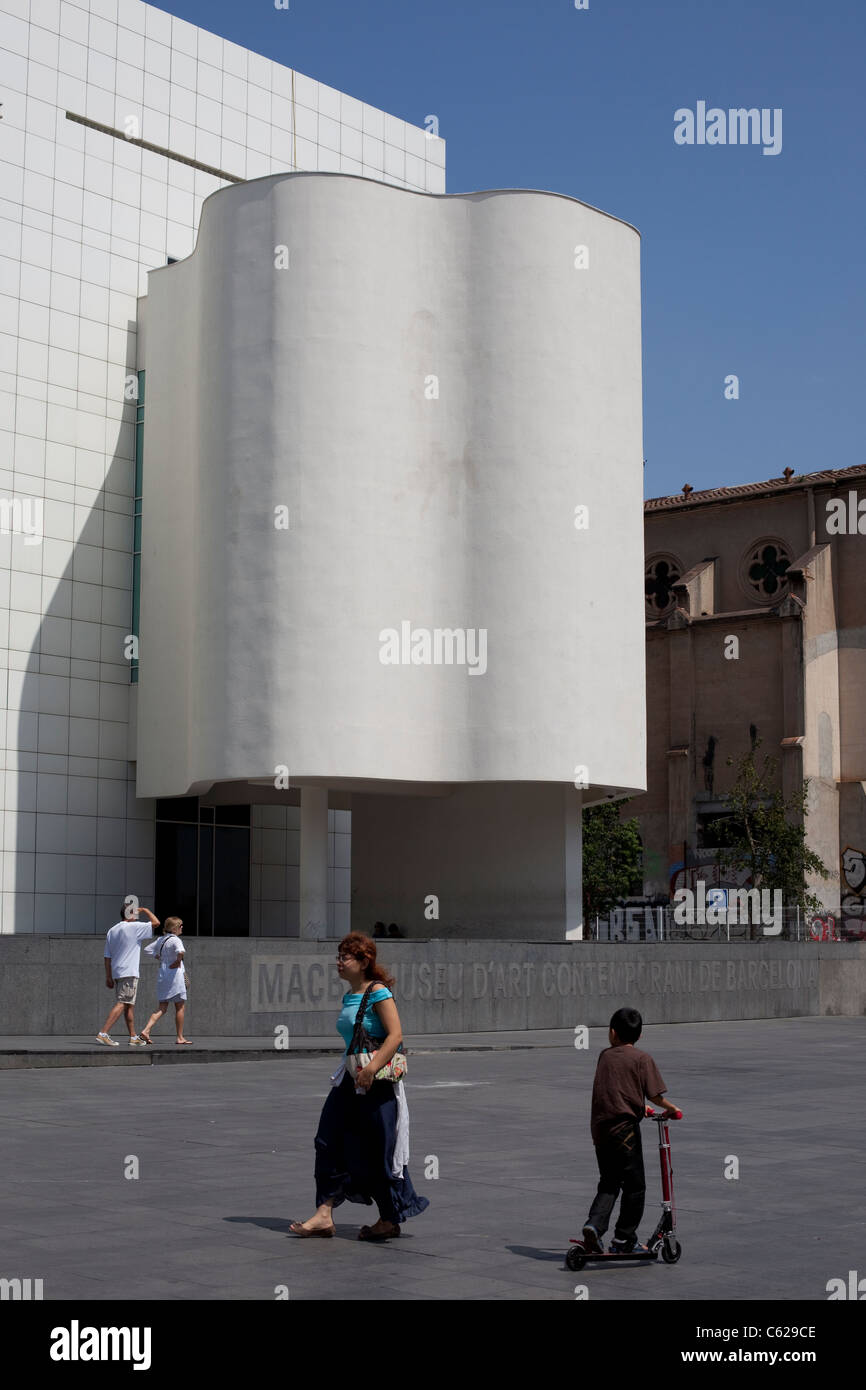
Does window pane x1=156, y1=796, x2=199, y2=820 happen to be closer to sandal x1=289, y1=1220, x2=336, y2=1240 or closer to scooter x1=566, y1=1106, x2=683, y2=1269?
sandal x1=289, y1=1220, x2=336, y2=1240

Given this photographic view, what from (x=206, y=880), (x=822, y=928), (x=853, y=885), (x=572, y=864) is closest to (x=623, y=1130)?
(x=572, y=864)

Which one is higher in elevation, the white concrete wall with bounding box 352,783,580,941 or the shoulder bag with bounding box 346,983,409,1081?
the white concrete wall with bounding box 352,783,580,941

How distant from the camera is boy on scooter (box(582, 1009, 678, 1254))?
839 centimetres

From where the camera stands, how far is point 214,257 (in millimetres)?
33219

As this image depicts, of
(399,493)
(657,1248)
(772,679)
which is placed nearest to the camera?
(657,1248)

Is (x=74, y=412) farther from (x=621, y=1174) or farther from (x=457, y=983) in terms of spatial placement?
(x=621, y=1174)

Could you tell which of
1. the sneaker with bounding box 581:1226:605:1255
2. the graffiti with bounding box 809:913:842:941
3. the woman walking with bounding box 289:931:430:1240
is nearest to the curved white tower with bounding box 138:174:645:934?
the graffiti with bounding box 809:913:842:941

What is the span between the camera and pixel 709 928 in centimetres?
4856

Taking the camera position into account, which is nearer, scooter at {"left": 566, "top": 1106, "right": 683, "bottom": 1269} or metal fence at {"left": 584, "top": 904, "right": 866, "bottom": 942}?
scooter at {"left": 566, "top": 1106, "right": 683, "bottom": 1269}

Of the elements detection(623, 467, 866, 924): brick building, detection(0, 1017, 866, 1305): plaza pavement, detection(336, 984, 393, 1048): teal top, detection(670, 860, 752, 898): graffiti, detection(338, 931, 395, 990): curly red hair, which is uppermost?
detection(623, 467, 866, 924): brick building

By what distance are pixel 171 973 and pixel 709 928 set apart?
94.0 ft

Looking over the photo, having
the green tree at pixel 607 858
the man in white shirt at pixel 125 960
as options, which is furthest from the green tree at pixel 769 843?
the man in white shirt at pixel 125 960

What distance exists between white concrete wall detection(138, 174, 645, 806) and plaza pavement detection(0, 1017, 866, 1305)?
42.0 ft
